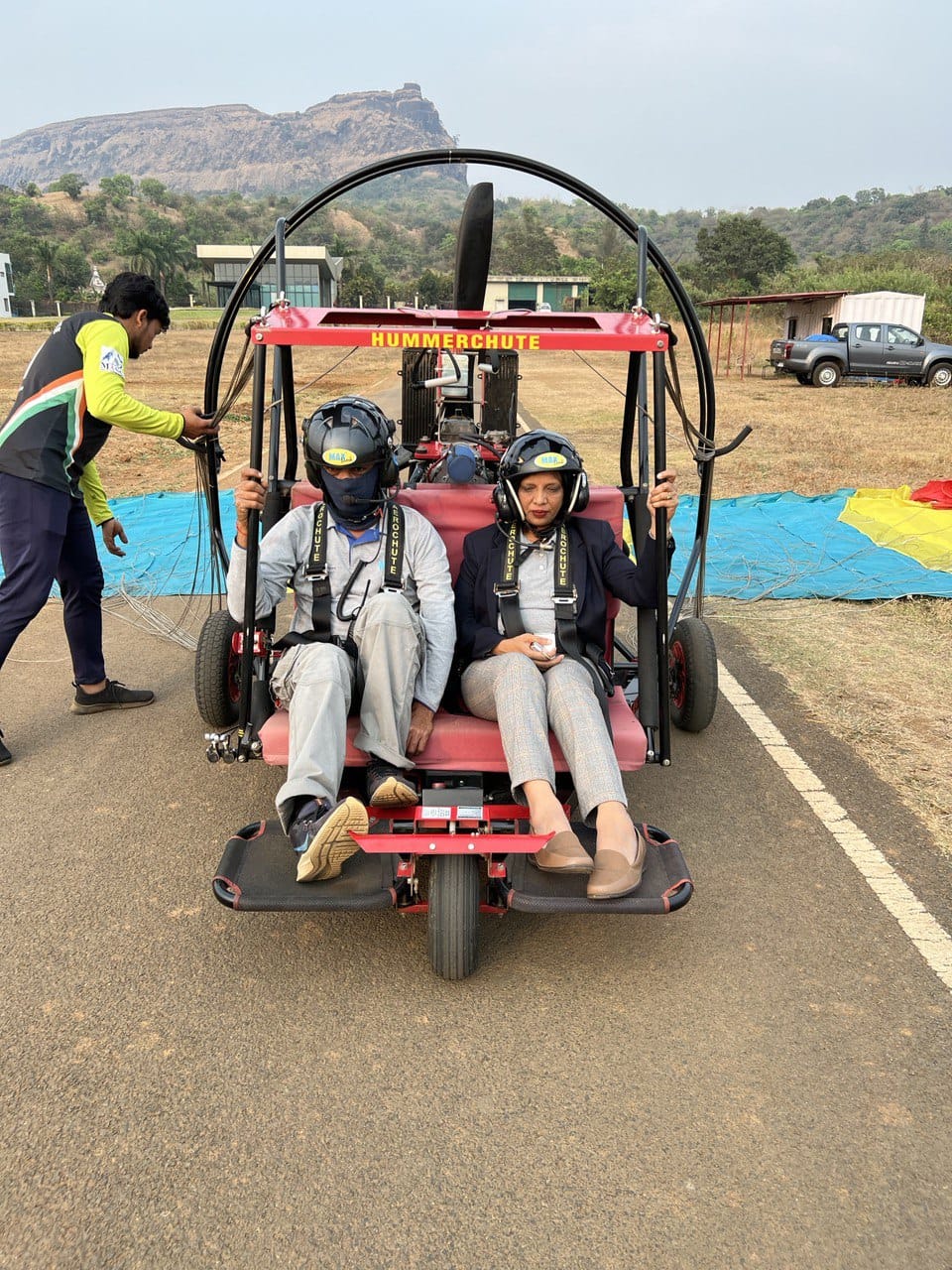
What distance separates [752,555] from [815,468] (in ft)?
16.8

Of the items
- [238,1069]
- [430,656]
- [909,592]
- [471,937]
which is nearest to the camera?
[238,1069]

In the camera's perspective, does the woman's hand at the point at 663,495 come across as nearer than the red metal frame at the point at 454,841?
No

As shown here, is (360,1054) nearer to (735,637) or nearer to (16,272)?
(735,637)

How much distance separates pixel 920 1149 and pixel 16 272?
413 feet

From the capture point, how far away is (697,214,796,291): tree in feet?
229

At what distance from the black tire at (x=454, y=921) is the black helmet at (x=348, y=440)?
166 cm

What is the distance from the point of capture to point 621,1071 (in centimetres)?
275

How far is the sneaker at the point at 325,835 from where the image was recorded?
119 inches

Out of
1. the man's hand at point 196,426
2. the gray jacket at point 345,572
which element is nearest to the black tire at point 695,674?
the gray jacket at point 345,572

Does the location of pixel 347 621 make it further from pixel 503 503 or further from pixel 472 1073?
pixel 472 1073

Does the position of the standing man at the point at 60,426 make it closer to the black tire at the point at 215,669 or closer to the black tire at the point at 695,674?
the black tire at the point at 215,669

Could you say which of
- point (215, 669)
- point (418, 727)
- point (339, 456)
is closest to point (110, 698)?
point (215, 669)

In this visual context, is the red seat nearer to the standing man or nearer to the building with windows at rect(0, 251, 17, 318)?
the standing man

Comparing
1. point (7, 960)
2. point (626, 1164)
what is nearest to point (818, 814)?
point (626, 1164)
